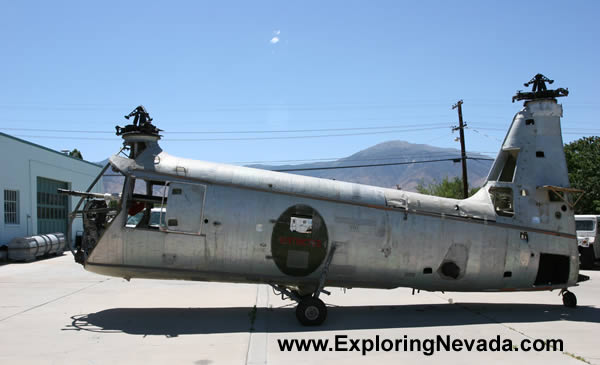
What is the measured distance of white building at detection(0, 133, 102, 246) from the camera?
25906 millimetres

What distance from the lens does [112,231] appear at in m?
10.0

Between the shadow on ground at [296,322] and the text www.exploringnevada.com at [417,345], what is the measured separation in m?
1.03

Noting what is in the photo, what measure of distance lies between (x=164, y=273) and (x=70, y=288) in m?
6.50

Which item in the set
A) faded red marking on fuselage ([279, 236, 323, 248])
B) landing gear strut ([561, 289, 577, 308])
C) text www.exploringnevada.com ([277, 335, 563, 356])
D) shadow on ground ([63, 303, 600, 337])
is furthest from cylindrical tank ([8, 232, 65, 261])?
landing gear strut ([561, 289, 577, 308])

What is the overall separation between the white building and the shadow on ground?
1891cm

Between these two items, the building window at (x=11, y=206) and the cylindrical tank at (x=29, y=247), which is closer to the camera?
the cylindrical tank at (x=29, y=247)

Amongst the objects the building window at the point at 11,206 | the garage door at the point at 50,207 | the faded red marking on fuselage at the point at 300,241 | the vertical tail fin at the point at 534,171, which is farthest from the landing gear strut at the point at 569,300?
the garage door at the point at 50,207

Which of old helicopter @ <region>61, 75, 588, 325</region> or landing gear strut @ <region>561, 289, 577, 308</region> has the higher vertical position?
old helicopter @ <region>61, 75, 588, 325</region>

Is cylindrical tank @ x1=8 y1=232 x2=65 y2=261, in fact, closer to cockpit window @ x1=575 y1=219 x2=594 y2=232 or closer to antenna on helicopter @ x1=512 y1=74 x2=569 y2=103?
antenna on helicopter @ x1=512 y1=74 x2=569 y2=103

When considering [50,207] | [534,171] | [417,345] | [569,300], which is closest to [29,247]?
[50,207]

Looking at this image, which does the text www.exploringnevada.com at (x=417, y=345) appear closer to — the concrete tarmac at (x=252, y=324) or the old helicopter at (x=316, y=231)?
the concrete tarmac at (x=252, y=324)

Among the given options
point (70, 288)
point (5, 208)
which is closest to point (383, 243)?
point (70, 288)

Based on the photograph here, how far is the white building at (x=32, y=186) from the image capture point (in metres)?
25.9

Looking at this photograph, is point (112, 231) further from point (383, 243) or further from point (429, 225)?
point (429, 225)
